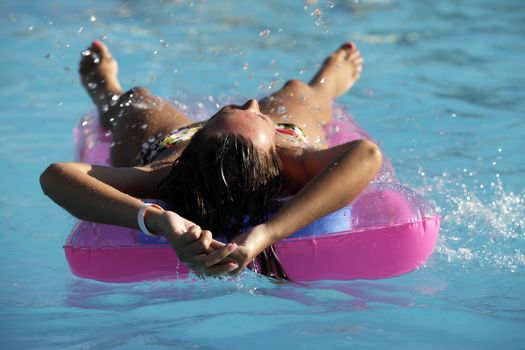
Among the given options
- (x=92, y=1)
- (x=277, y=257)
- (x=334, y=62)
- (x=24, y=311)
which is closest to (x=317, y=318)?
(x=277, y=257)

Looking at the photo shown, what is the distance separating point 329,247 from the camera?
294 centimetres

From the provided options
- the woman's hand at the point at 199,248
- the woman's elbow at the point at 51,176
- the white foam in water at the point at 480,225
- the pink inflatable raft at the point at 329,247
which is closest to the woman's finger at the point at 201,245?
the woman's hand at the point at 199,248

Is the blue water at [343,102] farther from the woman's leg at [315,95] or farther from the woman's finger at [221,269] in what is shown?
the woman's leg at [315,95]

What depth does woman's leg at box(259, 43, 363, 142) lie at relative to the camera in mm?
4016

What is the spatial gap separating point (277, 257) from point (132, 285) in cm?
57

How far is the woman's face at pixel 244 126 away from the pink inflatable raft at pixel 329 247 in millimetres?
352

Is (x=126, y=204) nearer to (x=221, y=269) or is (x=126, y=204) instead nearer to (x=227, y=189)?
(x=227, y=189)

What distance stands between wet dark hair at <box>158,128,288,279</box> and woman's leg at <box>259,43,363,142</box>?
3.44 ft

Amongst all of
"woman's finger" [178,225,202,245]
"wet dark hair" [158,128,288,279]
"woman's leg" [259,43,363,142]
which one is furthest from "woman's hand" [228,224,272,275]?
"woman's leg" [259,43,363,142]

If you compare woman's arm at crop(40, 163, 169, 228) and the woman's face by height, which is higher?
the woman's face

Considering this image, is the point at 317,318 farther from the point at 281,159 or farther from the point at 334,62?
the point at 334,62

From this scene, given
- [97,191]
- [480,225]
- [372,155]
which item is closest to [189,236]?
[97,191]

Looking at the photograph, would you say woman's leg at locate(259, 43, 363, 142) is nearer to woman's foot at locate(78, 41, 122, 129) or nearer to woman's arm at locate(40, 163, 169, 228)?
woman's foot at locate(78, 41, 122, 129)

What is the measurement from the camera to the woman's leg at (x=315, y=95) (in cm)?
402
